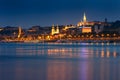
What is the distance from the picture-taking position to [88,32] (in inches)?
4860

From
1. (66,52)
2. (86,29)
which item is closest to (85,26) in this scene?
(86,29)

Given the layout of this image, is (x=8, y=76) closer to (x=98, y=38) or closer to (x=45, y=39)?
(x=98, y=38)

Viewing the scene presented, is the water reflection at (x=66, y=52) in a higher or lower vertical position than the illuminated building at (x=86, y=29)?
lower

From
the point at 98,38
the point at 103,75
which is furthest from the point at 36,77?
the point at 98,38

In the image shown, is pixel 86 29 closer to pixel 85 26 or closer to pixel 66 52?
pixel 85 26

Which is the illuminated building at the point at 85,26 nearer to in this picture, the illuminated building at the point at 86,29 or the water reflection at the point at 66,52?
the illuminated building at the point at 86,29

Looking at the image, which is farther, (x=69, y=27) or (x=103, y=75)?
(x=69, y=27)

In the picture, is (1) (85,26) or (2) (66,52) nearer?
(2) (66,52)

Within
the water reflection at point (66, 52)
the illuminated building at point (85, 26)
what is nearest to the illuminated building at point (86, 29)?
the illuminated building at point (85, 26)

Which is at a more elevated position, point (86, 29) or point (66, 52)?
point (86, 29)

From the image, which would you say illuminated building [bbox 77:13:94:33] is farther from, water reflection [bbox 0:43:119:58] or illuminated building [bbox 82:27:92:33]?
water reflection [bbox 0:43:119:58]

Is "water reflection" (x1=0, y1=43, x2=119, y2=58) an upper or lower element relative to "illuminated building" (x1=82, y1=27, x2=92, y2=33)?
lower

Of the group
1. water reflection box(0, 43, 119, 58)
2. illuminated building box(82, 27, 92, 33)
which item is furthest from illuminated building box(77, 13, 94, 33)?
water reflection box(0, 43, 119, 58)

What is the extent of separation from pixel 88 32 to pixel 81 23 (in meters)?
19.3
